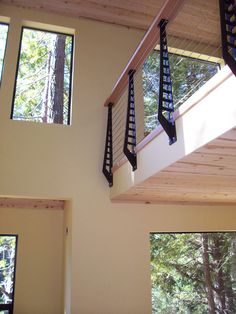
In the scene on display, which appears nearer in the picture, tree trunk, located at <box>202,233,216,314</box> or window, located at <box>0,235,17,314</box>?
window, located at <box>0,235,17,314</box>

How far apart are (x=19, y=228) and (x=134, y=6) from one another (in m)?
3.68

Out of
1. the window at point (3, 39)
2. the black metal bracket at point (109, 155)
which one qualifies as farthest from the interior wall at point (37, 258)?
the window at point (3, 39)

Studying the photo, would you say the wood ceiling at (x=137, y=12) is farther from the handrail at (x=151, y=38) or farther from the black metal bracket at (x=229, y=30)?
the black metal bracket at (x=229, y=30)

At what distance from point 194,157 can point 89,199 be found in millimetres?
2004

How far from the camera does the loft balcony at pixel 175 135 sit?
1.60 meters

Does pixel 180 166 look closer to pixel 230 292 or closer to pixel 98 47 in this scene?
pixel 98 47

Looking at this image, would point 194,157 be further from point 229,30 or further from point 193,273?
point 193,273

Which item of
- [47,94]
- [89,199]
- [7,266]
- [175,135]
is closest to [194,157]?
[175,135]

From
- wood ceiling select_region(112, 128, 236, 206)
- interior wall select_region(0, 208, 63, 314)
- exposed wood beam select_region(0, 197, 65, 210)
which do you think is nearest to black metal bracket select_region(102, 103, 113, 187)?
wood ceiling select_region(112, 128, 236, 206)

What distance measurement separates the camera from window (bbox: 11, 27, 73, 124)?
4.18 m

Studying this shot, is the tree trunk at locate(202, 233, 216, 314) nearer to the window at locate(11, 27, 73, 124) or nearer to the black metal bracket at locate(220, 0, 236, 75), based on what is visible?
the window at locate(11, 27, 73, 124)

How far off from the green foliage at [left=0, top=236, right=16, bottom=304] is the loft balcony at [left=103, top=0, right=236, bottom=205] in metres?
1.73

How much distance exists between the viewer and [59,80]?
4.49 metres

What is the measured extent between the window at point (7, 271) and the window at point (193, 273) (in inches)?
98.9
